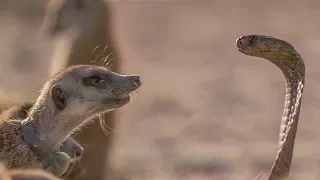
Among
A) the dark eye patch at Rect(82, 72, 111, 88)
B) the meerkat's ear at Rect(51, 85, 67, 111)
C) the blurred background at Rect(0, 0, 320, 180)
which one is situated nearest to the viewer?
the meerkat's ear at Rect(51, 85, 67, 111)

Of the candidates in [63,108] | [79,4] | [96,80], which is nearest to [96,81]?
[96,80]

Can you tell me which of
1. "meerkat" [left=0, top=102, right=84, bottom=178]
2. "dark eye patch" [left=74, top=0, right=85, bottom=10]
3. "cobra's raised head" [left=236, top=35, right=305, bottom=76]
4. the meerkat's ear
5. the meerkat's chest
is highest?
"dark eye patch" [left=74, top=0, right=85, bottom=10]

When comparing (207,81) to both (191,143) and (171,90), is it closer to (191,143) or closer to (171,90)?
(171,90)

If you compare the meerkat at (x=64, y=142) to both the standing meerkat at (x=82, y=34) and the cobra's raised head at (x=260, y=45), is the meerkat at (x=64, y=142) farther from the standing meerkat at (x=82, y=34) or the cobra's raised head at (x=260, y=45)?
the standing meerkat at (x=82, y=34)

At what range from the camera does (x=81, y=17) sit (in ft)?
39.7

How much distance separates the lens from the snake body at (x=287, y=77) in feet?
20.0

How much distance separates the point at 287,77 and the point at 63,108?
1.34m

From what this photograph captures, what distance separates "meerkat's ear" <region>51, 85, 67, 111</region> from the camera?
23.5 feet

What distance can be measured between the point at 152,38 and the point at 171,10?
10.4 feet

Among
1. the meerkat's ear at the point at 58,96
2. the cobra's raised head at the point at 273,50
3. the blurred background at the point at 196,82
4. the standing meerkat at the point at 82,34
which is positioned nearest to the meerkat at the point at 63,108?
the meerkat's ear at the point at 58,96

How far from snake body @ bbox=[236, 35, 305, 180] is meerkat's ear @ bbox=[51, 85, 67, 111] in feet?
4.02

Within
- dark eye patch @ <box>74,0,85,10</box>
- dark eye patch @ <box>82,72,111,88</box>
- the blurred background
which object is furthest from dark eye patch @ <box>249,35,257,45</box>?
dark eye patch @ <box>74,0,85,10</box>

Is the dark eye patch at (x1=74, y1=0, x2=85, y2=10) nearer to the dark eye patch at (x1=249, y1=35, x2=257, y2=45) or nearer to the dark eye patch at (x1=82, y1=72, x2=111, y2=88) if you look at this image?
the dark eye patch at (x1=82, y1=72, x2=111, y2=88)

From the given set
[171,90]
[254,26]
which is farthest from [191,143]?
[254,26]
